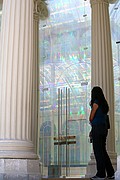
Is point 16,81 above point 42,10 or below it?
below

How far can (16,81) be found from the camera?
8.46 m

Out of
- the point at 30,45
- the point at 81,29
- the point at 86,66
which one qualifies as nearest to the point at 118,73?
the point at 86,66

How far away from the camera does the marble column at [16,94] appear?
8008 millimetres

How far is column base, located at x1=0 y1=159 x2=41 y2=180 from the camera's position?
785 cm

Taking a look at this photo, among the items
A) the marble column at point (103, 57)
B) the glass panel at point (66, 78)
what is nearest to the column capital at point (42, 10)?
the glass panel at point (66, 78)

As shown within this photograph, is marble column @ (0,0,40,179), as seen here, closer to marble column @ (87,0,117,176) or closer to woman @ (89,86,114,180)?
woman @ (89,86,114,180)

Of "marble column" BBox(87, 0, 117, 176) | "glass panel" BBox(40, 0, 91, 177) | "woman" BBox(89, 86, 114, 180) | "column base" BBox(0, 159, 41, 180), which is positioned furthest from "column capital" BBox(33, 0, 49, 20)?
"column base" BBox(0, 159, 41, 180)

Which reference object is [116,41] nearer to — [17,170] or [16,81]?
[16,81]

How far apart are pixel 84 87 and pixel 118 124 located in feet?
7.38

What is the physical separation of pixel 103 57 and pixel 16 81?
429 cm

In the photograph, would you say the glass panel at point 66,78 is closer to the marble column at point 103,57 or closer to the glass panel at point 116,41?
the glass panel at point 116,41

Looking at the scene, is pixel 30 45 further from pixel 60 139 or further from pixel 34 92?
pixel 60 139

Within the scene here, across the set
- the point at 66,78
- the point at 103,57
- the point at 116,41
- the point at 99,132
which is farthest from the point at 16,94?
the point at 116,41

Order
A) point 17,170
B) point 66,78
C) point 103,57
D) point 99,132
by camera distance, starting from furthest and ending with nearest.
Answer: point 66,78 → point 103,57 → point 99,132 → point 17,170
